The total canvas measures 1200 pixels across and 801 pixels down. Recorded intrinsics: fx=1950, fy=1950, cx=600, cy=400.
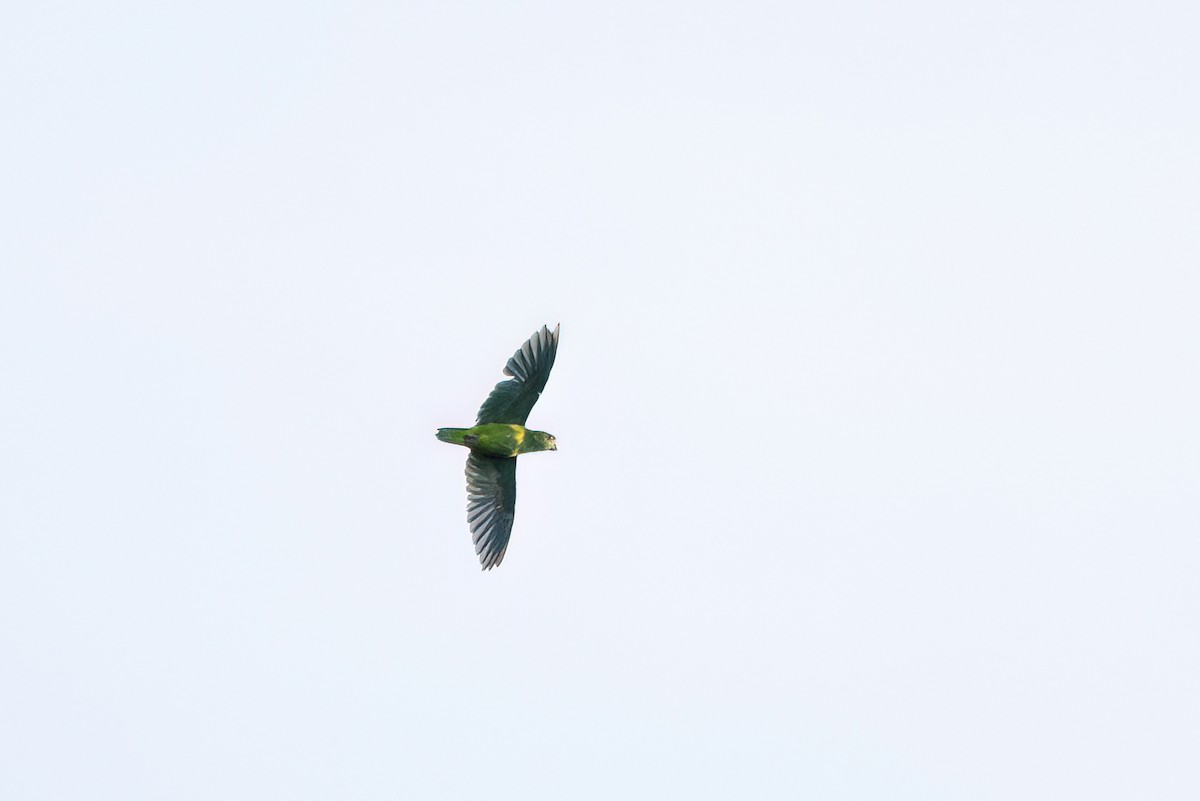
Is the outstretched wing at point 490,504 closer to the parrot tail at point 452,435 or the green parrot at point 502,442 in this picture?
the green parrot at point 502,442

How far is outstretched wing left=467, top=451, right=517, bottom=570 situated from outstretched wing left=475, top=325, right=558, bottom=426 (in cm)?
119

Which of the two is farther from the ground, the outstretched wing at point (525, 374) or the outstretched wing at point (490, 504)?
the outstretched wing at point (525, 374)

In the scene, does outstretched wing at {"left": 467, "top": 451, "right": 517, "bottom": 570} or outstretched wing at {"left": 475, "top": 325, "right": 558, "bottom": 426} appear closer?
outstretched wing at {"left": 475, "top": 325, "right": 558, "bottom": 426}

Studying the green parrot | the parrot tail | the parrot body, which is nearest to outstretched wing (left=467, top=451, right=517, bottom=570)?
the green parrot

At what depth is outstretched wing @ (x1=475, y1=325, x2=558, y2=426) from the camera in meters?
36.5

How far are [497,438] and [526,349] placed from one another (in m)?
1.76

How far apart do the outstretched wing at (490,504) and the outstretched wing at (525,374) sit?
3.91 ft

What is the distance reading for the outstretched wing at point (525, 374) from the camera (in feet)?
120

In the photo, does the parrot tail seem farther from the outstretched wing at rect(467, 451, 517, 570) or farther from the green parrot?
the outstretched wing at rect(467, 451, 517, 570)

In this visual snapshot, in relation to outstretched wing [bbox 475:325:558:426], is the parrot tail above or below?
below

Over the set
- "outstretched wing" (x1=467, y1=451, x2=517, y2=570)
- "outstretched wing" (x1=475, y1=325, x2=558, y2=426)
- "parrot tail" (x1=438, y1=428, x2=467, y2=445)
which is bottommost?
"outstretched wing" (x1=467, y1=451, x2=517, y2=570)

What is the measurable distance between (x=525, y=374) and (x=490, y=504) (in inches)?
112

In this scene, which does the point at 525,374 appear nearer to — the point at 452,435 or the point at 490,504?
the point at 452,435

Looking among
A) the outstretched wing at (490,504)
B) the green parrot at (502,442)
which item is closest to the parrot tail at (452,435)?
the green parrot at (502,442)
